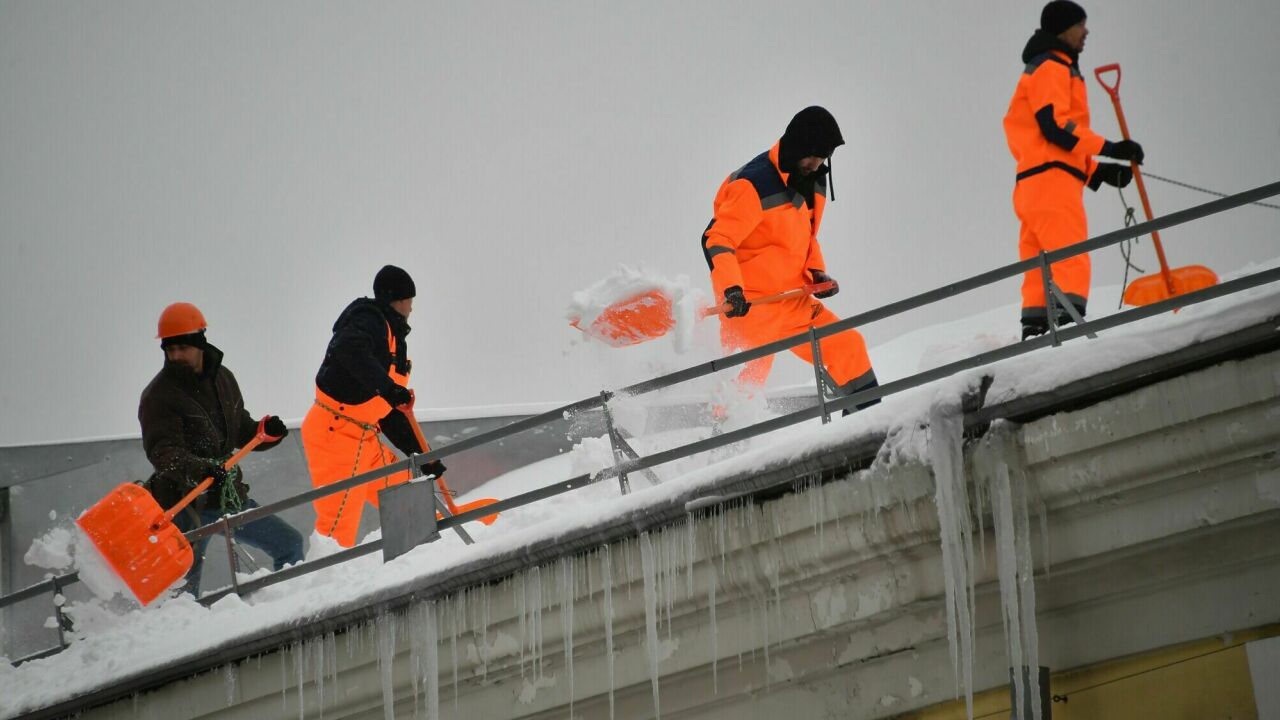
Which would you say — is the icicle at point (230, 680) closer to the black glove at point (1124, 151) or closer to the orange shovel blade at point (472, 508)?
the orange shovel blade at point (472, 508)

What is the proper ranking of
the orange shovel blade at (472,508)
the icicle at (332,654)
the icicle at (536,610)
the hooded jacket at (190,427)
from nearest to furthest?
the icicle at (536,610) < the icicle at (332,654) < the orange shovel blade at (472,508) < the hooded jacket at (190,427)

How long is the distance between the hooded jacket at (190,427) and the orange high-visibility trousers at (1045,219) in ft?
13.3

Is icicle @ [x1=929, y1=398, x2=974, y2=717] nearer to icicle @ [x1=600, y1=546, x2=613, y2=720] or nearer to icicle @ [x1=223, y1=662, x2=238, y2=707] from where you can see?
icicle @ [x1=600, y1=546, x2=613, y2=720]

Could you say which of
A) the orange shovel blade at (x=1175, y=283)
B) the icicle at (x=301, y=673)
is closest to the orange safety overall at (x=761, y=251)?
the orange shovel blade at (x=1175, y=283)

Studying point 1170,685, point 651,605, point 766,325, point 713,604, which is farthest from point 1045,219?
point 651,605

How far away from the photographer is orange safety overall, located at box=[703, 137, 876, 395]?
614 centimetres

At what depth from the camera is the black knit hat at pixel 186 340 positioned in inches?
253

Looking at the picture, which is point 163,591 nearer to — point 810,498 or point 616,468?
point 616,468

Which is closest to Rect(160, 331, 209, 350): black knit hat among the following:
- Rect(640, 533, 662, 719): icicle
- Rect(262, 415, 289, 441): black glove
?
Rect(262, 415, 289, 441): black glove

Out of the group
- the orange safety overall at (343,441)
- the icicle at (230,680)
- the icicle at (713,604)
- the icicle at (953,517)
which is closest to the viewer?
the icicle at (953,517)

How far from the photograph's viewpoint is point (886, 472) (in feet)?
14.2

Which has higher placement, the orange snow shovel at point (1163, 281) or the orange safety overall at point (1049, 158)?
the orange safety overall at point (1049, 158)

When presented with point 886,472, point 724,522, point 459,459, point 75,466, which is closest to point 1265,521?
point 886,472

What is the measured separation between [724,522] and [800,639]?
0.51 metres
